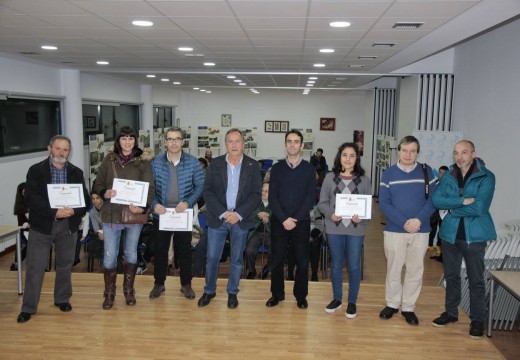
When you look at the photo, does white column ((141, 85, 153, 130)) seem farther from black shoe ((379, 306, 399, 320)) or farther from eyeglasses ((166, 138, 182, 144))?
black shoe ((379, 306, 399, 320))

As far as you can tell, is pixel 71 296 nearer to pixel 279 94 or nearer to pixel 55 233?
pixel 55 233

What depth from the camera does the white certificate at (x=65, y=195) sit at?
12.5 feet

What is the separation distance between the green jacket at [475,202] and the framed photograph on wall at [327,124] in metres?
15.7

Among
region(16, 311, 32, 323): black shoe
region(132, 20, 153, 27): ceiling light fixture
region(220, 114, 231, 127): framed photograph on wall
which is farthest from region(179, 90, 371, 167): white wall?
region(16, 311, 32, 323): black shoe

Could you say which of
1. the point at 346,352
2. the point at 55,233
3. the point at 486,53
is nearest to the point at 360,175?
the point at 346,352

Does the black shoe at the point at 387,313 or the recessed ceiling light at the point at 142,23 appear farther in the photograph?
the recessed ceiling light at the point at 142,23

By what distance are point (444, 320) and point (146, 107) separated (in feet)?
41.0

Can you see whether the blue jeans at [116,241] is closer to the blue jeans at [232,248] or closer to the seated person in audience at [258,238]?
the blue jeans at [232,248]

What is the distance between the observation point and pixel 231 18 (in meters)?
4.66

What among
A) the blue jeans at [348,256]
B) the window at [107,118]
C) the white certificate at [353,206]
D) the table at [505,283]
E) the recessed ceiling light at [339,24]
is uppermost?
the recessed ceiling light at [339,24]

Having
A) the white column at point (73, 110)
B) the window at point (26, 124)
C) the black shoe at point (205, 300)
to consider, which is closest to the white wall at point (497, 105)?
the black shoe at point (205, 300)

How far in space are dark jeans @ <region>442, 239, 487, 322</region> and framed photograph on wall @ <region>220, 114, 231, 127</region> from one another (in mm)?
16456

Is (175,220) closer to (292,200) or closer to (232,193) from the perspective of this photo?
(232,193)

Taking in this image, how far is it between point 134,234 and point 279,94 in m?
15.7
